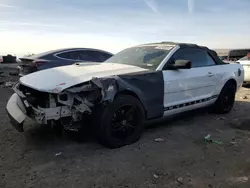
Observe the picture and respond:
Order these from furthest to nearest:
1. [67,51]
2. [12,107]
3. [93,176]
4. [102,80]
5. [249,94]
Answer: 1. [249,94]
2. [67,51]
3. [12,107]
4. [102,80]
5. [93,176]

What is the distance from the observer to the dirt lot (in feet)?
11.3

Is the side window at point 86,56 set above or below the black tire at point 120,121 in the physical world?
above

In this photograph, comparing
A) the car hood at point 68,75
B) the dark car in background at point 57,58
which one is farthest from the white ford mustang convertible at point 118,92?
the dark car in background at point 57,58

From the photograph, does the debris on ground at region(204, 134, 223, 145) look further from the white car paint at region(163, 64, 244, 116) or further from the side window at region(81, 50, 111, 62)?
the side window at region(81, 50, 111, 62)

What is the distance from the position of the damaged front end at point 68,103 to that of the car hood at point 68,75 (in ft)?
0.36

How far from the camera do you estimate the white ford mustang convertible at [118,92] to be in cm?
414

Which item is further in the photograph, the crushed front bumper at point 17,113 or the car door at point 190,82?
the car door at point 190,82

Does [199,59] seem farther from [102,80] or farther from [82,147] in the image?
[82,147]

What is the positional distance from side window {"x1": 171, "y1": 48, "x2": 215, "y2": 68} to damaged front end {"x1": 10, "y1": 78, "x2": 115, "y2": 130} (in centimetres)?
187

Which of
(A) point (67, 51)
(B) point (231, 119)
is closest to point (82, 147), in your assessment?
(B) point (231, 119)

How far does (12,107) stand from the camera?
469cm

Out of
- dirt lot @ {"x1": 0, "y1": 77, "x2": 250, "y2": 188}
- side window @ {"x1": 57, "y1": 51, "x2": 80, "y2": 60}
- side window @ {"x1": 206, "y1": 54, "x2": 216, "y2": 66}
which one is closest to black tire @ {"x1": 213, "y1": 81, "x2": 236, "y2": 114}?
side window @ {"x1": 206, "y1": 54, "x2": 216, "y2": 66}

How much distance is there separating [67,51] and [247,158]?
253 inches

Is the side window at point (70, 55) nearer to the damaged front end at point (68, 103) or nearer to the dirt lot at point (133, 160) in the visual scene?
the dirt lot at point (133, 160)
